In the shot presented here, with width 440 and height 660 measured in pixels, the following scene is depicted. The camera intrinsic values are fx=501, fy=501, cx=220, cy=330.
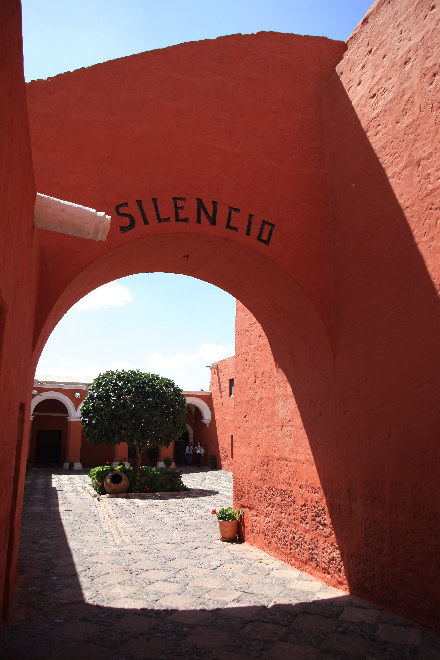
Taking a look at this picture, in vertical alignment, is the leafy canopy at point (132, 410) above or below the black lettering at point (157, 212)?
below

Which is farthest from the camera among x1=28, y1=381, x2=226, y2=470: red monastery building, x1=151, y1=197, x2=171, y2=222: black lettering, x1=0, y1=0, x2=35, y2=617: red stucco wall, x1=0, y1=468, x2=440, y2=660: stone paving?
x1=28, y1=381, x2=226, y2=470: red monastery building

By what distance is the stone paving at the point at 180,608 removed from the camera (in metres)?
3.49

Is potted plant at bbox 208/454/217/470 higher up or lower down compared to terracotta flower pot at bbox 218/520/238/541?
higher up

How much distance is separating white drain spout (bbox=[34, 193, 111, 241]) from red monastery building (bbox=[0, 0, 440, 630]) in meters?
0.01

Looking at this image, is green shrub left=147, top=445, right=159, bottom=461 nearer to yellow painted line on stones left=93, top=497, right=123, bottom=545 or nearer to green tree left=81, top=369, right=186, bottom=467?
green tree left=81, top=369, right=186, bottom=467

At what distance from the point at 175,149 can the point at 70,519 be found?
7.11 meters

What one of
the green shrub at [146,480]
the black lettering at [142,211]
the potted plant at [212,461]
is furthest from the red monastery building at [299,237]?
the potted plant at [212,461]

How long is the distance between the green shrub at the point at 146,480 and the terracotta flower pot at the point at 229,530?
20.7 ft

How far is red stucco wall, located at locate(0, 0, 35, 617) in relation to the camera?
2.39 metres

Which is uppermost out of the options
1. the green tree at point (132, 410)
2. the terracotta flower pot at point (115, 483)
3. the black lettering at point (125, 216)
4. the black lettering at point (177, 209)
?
the black lettering at point (177, 209)

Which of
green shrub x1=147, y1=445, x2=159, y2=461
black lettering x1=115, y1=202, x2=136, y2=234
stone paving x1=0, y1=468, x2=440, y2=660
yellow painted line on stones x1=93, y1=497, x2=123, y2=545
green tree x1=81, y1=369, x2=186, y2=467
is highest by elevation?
black lettering x1=115, y1=202, x2=136, y2=234

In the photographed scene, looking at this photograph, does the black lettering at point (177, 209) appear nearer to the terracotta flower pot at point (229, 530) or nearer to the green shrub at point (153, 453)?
the terracotta flower pot at point (229, 530)

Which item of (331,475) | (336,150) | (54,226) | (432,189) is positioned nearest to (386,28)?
(336,150)

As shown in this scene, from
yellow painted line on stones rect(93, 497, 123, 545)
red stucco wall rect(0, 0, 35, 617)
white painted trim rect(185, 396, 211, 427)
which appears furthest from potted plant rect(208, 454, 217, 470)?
red stucco wall rect(0, 0, 35, 617)
